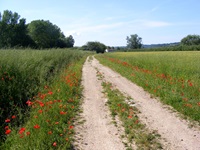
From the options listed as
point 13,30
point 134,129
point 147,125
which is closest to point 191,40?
point 13,30

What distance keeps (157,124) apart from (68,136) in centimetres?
224

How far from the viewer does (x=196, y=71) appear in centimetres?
1012

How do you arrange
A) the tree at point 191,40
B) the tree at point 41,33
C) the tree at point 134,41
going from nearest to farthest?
the tree at point 41,33
the tree at point 191,40
the tree at point 134,41

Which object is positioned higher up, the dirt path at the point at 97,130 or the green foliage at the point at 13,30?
the green foliage at the point at 13,30

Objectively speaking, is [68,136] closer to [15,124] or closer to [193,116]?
[15,124]

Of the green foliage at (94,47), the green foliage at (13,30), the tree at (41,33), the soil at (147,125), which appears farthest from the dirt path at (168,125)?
the green foliage at (94,47)

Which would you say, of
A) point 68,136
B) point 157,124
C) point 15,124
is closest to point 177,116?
point 157,124

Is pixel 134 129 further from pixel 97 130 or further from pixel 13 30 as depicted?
pixel 13 30

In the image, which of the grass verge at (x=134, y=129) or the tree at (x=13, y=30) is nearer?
the grass verge at (x=134, y=129)

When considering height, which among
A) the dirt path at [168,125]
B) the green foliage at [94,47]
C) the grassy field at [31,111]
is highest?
the green foliage at [94,47]

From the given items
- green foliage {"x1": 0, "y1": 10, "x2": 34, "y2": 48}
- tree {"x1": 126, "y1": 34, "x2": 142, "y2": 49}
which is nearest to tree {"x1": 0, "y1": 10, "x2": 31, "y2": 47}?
green foliage {"x1": 0, "y1": 10, "x2": 34, "y2": 48}

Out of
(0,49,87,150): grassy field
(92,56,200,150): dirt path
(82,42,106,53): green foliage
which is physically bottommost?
(92,56,200,150): dirt path

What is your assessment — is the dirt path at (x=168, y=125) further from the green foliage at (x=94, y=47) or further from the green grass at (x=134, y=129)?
the green foliage at (x=94, y=47)

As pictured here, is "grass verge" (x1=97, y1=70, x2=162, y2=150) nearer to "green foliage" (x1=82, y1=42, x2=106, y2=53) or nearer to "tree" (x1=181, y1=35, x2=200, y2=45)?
"green foliage" (x1=82, y1=42, x2=106, y2=53)
